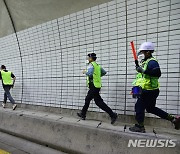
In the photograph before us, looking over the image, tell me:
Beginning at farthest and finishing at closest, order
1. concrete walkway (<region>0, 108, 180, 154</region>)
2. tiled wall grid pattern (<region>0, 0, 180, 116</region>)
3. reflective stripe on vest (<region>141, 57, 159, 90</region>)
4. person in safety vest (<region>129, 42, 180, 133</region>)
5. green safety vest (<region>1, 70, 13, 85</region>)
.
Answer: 1. green safety vest (<region>1, 70, 13, 85</region>)
2. tiled wall grid pattern (<region>0, 0, 180, 116</region>)
3. reflective stripe on vest (<region>141, 57, 159, 90</region>)
4. person in safety vest (<region>129, 42, 180, 133</region>)
5. concrete walkway (<region>0, 108, 180, 154</region>)

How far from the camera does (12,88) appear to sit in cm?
726

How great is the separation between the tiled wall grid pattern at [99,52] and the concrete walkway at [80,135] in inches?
45.9

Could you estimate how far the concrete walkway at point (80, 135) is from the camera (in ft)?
9.09

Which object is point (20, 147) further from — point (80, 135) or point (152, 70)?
point (152, 70)

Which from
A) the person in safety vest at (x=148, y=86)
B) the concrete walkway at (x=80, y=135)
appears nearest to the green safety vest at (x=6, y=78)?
the concrete walkway at (x=80, y=135)

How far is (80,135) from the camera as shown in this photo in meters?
3.25

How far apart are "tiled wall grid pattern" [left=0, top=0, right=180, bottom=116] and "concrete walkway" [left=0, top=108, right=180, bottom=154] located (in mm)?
1165

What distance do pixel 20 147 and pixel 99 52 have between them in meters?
3.09

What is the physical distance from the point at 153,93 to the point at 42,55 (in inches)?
176

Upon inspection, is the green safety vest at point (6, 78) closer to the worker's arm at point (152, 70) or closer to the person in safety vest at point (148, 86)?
the person in safety vest at point (148, 86)

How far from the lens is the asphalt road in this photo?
3.30 meters

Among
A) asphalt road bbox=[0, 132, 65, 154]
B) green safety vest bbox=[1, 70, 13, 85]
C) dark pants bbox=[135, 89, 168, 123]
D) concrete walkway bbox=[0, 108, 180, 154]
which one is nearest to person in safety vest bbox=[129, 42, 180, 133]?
dark pants bbox=[135, 89, 168, 123]

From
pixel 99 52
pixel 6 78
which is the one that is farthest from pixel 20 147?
pixel 6 78

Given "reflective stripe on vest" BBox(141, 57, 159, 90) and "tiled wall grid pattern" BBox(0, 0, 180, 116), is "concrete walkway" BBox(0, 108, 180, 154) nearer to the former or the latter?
"reflective stripe on vest" BBox(141, 57, 159, 90)
